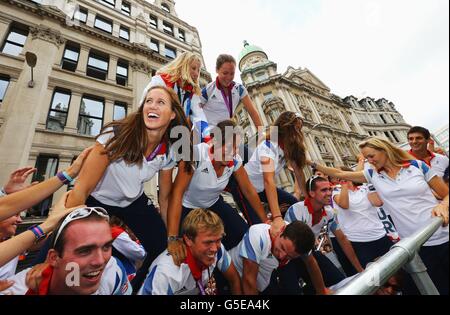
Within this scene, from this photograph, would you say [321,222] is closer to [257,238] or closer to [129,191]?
[257,238]

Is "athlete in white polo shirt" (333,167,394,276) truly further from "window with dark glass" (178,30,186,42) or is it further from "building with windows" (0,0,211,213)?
"window with dark glass" (178,30,186,42)

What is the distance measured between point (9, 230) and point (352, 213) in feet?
14.9

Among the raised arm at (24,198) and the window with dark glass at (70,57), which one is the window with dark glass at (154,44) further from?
the raised arm at (24,198)

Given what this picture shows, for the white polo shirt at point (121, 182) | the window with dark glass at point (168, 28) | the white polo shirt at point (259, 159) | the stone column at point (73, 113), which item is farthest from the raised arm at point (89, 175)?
the window with dark glass at point (168, 28)

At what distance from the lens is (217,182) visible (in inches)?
93.0

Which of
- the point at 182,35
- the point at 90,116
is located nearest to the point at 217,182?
the point at 90,116

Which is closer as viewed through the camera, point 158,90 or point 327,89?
point 158,90

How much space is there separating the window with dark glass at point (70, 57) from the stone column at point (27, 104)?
577 mm

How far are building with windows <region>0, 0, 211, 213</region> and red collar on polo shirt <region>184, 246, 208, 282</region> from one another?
9.16m

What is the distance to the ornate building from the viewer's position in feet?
83.3

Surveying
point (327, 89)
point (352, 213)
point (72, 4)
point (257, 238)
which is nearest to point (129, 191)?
point (257, 238)

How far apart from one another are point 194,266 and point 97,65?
14.7m

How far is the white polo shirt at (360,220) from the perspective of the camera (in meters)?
2.99

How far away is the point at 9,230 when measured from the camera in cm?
206
